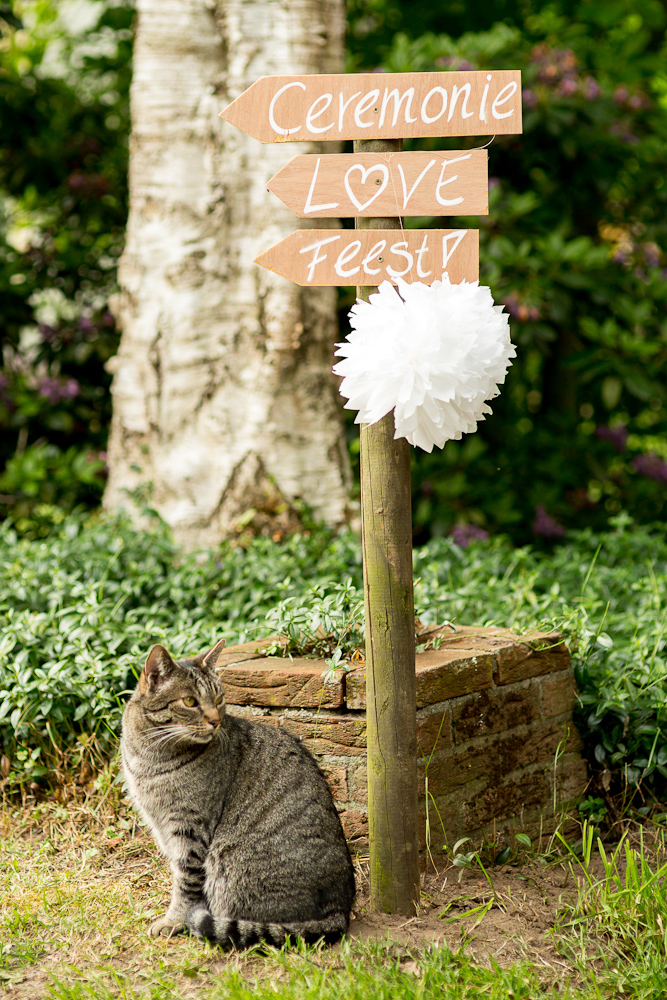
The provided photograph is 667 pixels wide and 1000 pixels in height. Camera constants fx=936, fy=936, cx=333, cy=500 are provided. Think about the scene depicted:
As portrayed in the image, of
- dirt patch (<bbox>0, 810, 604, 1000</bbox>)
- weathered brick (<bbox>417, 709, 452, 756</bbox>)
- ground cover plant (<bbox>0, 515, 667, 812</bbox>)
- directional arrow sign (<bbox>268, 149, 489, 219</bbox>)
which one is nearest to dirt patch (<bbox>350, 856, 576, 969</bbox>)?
dirt patch (<bbox>0, 810, 604, 1000</bbox>)

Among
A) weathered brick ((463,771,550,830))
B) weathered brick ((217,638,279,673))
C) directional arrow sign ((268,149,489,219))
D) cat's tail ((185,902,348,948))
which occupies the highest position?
directional arrow sign ((268,149,489,219))

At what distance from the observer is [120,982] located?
7.82 feet

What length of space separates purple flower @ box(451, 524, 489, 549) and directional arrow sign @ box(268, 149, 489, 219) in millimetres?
3547

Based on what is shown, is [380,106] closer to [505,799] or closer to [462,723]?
[462,723]

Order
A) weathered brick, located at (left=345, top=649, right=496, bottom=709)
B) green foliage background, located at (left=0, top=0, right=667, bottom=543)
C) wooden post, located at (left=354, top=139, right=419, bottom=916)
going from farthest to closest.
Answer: green foliage background, located at (left=0, top=0, right=667, bottom=543) < weathered brick, located at (left=345, top=649, right=496, bottom=709) < wooden post, located at (left=354, top=139, right=419, bottom=916)

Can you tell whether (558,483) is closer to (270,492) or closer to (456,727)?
(270,492)

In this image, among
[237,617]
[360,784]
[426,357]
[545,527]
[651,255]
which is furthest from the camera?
[651,255]

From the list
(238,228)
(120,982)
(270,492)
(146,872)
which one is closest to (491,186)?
(238,228)

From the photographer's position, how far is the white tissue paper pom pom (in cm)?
236

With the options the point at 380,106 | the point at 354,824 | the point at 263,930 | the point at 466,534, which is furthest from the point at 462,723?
the point at 466,534

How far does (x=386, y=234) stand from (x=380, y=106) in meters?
0.34

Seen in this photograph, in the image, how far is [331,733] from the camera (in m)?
3.02

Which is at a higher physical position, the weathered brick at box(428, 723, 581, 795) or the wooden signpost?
the wooden signpost

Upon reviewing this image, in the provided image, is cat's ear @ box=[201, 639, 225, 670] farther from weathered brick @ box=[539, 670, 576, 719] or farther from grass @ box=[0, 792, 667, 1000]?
weathered brick @ box=[539, 670, 576, 719]
